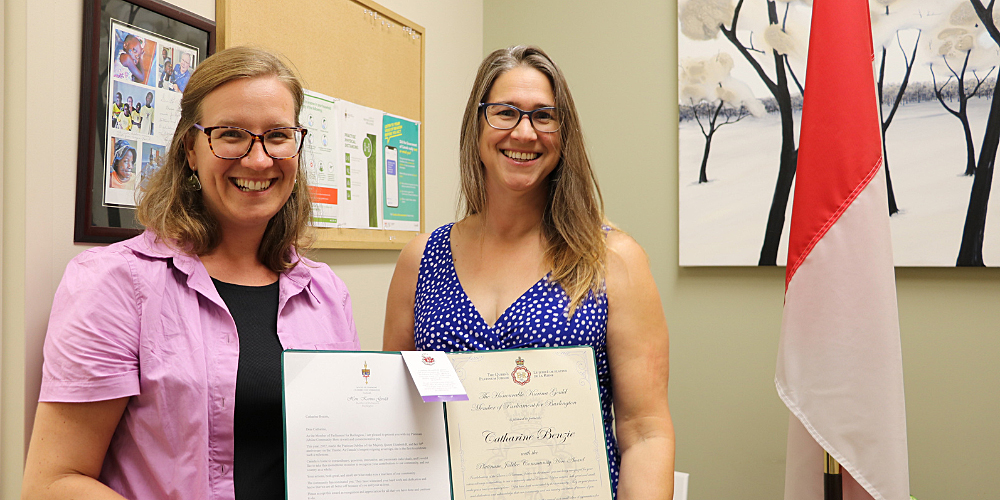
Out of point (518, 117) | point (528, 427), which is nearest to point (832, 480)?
point (528, 427)

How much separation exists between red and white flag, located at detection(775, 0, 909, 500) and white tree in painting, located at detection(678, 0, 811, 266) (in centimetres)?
73

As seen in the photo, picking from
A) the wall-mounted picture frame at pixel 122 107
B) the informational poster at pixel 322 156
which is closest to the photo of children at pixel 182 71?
the wall-mounted picture frame at pixel 122 107

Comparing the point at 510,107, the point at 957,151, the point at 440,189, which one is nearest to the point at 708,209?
the point at 957,151

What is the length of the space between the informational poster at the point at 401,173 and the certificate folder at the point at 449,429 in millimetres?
1339

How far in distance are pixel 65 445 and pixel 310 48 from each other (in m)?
1.45

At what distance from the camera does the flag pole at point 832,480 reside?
5.97 ft

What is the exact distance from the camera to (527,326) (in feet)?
4.46

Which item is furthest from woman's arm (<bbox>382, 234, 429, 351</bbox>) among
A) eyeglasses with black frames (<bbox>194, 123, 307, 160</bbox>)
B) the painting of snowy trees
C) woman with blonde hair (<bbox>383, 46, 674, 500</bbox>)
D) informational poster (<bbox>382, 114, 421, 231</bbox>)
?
the painting of snowy trees

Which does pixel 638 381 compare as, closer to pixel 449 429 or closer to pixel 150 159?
pixel 449 429

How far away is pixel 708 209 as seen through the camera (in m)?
2.71

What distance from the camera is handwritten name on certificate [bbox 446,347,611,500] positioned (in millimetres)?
1240

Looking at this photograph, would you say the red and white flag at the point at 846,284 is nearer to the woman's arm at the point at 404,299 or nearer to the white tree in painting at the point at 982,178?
the white tree in painting at the point at 982,178

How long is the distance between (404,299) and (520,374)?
0.41 metres

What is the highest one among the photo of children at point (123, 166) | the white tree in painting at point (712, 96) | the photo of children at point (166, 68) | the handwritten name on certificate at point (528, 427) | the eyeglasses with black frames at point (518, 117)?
the white tree in painting at point (712, 96)
